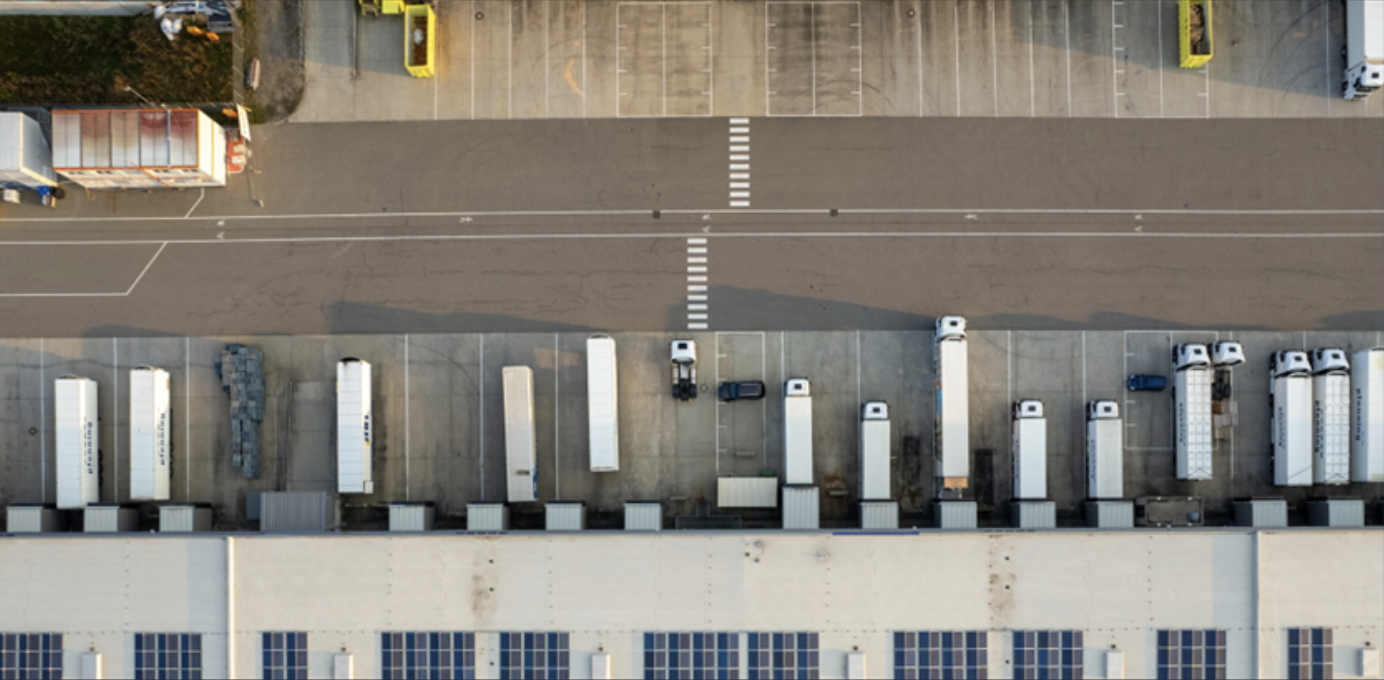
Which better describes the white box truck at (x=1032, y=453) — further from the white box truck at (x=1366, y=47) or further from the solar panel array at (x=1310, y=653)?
the white box truck at (x=1366, y=47)

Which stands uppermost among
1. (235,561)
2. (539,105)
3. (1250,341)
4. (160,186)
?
(539,105)

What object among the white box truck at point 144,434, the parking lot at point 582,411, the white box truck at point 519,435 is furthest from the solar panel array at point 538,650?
the white box truck at point 144,434

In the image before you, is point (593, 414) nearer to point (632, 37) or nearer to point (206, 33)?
point (632, 37)

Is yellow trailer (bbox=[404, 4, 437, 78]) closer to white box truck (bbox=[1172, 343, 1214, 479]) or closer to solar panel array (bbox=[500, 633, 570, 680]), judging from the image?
solar panel array (bbox=[500, 633, 570, 680])

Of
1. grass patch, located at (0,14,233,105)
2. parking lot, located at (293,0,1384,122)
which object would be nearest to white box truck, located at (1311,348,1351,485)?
parking lot, located at (293,0,1384,122)

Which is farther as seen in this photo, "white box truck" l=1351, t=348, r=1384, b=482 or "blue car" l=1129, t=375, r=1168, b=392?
"blue car" l=1129, t=375, r=1168, b=392

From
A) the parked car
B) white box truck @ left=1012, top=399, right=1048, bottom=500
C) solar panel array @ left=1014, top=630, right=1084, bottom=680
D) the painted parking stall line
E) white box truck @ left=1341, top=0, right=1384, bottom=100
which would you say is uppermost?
white box truck @ left=1341, top=0, right=1384, bottom=100

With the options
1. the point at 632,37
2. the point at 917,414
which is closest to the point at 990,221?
the point at 917,414

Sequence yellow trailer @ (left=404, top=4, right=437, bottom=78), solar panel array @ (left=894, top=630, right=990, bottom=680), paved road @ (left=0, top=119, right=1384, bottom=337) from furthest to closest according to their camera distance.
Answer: yellow trailer @ (left=404, top=4, right=437, bottom=78) → paved road @ (left=0, top=119, right=1384, bottom=337) → solar panel array @ (left=894, top=630, right=990, bottom=680)
